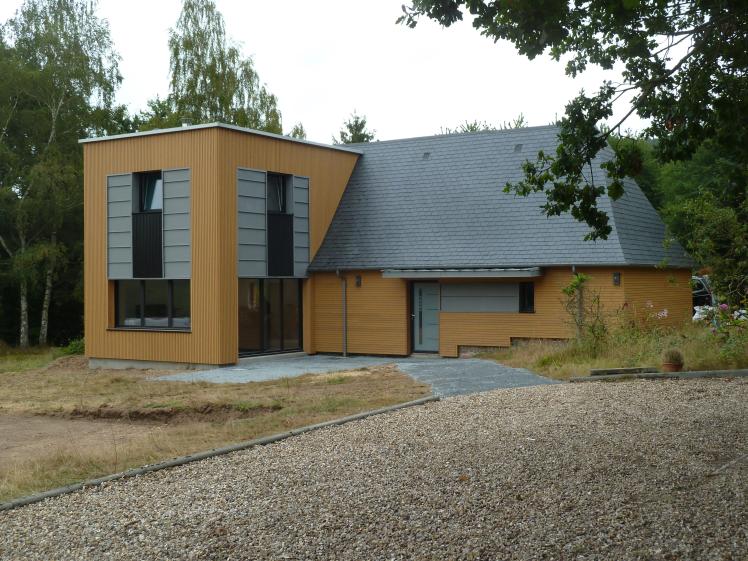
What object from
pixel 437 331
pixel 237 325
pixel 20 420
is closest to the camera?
pixel 20 420

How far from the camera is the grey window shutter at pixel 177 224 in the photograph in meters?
22.7

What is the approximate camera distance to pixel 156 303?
77.6 ft

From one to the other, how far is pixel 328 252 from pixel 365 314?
6.81 ft

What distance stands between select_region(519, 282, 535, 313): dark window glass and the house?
1.2 inches

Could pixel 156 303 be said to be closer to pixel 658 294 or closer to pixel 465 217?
pixel 465 217

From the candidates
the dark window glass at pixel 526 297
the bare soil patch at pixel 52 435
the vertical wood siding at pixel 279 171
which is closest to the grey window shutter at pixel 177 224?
the vertical wood siding at pixel 279 171

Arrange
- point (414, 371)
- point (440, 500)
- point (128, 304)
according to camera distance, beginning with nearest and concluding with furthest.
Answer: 1. point (440, 500)
2. point (414, 371)
3. point (128, 304)

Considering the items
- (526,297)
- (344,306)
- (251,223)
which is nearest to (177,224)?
(251,223)

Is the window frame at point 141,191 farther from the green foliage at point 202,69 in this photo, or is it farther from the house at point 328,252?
the green foliage at point 202,69

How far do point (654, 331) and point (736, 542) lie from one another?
527 inches

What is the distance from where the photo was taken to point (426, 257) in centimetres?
2370

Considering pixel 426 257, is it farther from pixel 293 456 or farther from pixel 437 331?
pixel 293 456

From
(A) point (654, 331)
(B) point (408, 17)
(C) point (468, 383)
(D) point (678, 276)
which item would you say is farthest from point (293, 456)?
(D) point (678, 276)

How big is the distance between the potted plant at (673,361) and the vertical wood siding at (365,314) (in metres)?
10.1
